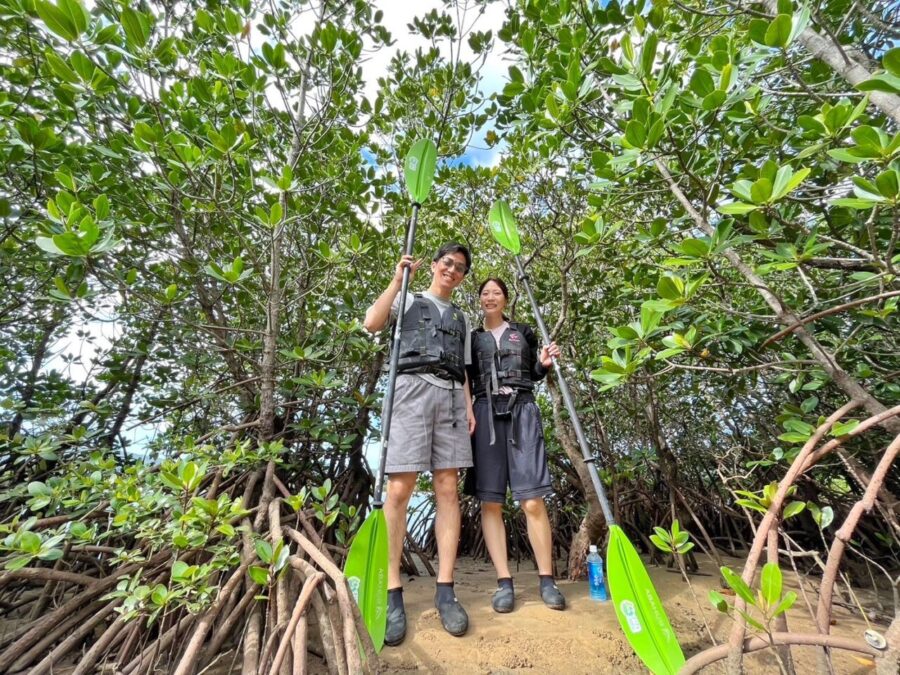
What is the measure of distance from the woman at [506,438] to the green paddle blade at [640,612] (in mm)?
476

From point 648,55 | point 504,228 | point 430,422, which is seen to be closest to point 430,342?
point 430,422

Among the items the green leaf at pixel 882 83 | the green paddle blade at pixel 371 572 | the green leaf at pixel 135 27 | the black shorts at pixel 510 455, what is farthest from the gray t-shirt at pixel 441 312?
the green leaf at pixel 882 83

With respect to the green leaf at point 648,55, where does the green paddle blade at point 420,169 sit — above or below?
above

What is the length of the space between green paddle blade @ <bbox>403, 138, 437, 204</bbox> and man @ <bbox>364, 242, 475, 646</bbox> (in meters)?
0.48

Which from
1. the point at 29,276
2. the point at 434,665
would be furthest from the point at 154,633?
the point at 29,276

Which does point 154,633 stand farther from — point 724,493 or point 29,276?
point 724,493

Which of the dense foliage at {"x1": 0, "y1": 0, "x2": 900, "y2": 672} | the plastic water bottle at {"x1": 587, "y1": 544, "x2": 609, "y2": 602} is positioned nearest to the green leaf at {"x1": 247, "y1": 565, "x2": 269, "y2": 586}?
the dense foliage at {"x1": 0, "y1": 0, "x2": 900, "y2": 672}

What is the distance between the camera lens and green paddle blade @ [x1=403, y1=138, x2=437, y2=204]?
2.55 meters

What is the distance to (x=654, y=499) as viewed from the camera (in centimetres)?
335

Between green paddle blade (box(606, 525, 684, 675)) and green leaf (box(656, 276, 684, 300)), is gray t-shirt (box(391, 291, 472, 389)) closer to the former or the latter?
green paddle blade (box(606, 525, 684, 675))

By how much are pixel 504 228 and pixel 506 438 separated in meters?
1.40

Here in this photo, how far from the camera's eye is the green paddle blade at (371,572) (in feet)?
4.95

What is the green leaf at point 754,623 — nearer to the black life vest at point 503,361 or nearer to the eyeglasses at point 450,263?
the black life vest at point 503,361

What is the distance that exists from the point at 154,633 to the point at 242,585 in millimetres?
521
